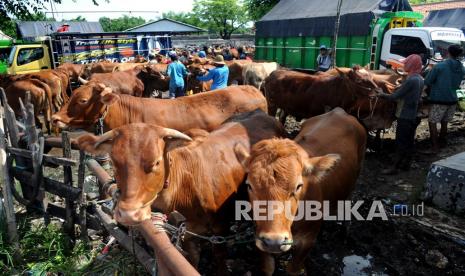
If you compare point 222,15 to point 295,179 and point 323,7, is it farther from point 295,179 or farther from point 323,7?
point 295,179

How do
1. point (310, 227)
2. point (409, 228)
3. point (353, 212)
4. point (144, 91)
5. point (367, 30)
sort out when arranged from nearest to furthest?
point (310, 227) < point (409, 228) < point (353, 212) < point (144, 91) < point (367, 30)

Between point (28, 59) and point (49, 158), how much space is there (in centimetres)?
1407

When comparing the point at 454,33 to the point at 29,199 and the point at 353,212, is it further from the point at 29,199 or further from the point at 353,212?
the point at 29,199

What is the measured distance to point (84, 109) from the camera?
222 inches

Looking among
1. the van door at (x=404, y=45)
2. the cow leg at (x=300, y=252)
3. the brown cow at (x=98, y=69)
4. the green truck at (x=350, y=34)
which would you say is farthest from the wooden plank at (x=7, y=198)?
the brown cow at (x=98, y=69)

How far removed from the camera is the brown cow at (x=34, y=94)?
9.52 metres

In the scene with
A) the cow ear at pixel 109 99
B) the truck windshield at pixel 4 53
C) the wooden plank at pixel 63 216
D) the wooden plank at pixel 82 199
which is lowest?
the wooden plank at pixel 63 216

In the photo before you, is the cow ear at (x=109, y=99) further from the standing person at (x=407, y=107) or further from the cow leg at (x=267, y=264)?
the standing person at (x=407, y=107)

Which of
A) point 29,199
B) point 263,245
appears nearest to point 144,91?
point 29,199

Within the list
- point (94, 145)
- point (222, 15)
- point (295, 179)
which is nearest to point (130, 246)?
point (94, 145)

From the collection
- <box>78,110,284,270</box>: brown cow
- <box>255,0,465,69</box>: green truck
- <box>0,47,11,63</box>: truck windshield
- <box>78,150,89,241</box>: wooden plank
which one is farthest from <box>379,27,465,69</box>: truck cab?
<box>0,47,11,63</box>: truck windshield

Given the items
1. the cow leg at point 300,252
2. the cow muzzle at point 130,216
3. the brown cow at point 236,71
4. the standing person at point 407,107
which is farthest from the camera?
the brown cow at point 236,71

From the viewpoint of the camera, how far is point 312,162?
10.4 ft

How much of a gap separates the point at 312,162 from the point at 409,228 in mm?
2325
